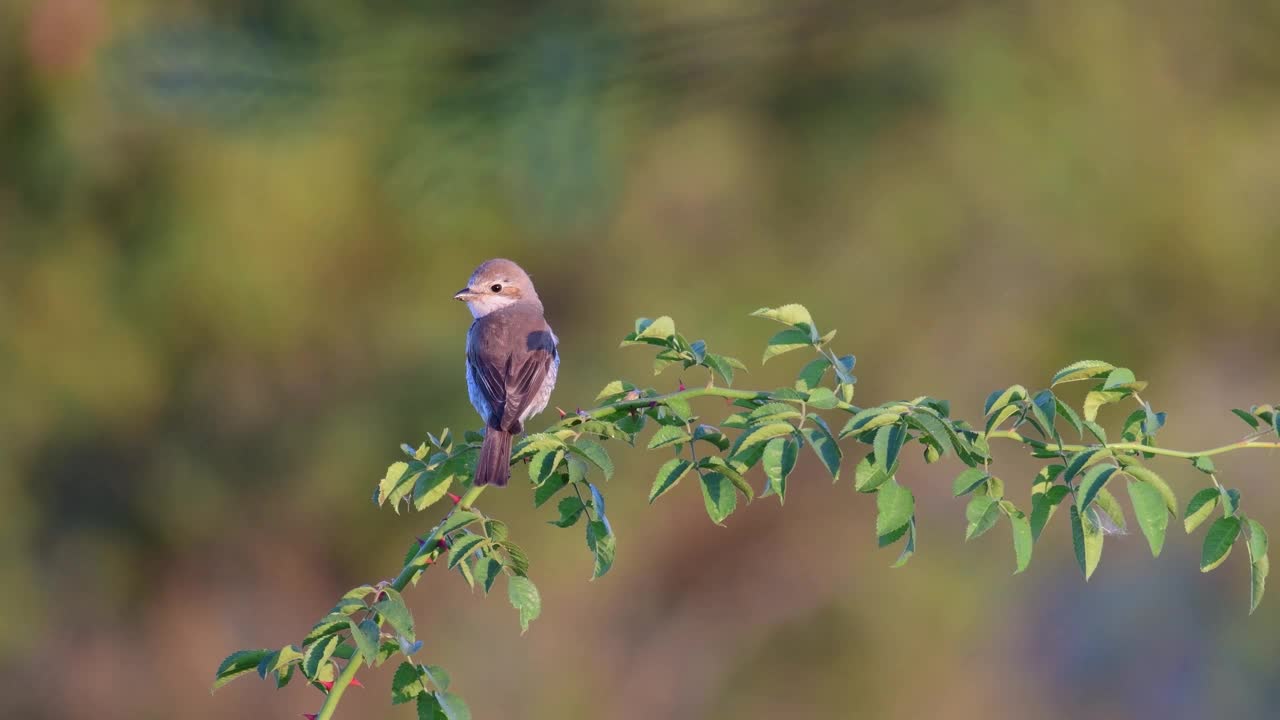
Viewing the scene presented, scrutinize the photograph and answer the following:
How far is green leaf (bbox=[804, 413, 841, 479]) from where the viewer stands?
7.72 feet

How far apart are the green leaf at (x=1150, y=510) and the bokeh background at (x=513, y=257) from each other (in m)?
4.71

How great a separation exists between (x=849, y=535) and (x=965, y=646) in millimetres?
926

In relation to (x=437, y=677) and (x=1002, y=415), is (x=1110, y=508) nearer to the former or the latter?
(x=1002, y=415)

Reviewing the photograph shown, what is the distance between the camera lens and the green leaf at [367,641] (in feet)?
7.28

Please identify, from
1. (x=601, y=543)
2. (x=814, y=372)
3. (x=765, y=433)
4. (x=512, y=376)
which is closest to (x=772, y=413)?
(x=765, y=433)

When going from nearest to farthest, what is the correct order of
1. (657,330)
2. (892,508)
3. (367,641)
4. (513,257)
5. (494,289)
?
(367,641)
(892,508)
(657,330)
(494,289)
(513,257)

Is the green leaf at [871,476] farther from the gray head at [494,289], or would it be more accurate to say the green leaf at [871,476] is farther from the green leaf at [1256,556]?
the gray head at [494,289]

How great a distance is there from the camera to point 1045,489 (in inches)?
96.0

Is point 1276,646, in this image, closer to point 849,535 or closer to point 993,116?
point 849,535

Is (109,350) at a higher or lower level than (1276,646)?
higher

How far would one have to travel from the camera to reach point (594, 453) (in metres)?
2.47

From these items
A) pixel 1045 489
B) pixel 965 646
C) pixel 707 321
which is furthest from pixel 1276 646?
pixel 1045 489

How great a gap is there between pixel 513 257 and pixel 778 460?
523cm

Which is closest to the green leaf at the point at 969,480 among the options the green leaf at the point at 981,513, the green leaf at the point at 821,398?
the green leaf at the point at 981,513
